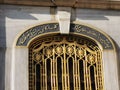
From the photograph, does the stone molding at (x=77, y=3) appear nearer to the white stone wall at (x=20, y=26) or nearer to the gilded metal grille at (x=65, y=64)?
the white stone wall at (x=20, y=26)

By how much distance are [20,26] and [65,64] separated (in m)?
→ 1.81

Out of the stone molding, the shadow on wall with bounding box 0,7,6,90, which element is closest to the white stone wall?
the shadow on wall with bounding box 0,7,6,90

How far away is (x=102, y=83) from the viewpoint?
46.0ft

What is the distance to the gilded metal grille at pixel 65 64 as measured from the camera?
13.9m

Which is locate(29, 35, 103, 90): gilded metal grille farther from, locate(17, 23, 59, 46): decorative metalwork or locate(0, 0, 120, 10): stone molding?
locate(0, 0, 120, 10): stone molding

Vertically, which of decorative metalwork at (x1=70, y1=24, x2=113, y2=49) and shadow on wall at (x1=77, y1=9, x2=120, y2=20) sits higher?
shadow on wall at (x1=77, y1=9, x2=120, y2=20)

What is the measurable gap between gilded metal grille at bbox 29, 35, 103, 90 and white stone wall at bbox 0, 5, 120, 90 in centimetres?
44

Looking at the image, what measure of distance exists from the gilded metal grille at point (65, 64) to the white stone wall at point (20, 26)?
437 millimetres

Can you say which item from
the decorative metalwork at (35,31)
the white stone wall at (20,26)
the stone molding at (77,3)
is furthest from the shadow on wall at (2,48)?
the stone molding at (77,3)

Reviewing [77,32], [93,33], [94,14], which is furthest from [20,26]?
[94,14]

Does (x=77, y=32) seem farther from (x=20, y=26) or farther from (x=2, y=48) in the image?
(x=2, y=48)

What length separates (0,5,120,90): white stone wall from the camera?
1345 centimetres

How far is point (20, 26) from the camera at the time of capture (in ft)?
46.0

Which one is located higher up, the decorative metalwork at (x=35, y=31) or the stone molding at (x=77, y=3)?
the stone molding at (x=77, y=3)
